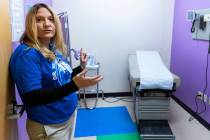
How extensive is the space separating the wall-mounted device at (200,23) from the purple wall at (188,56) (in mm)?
67

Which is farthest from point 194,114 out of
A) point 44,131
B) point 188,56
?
point 44,131

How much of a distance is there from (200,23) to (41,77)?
244 cm

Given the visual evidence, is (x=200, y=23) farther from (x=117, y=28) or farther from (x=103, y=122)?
(x=103, y=122)

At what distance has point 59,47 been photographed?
4.52 feet

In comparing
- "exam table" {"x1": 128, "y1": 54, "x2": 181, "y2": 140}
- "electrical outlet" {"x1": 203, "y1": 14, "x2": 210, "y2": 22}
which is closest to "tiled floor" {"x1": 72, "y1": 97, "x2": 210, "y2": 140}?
"exam table" {"x1": 128, "y1": 54, "x2": 181, "y2": 140}

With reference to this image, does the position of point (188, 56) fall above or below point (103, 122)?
above

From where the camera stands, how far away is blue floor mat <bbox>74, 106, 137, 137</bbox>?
2752 millimetres

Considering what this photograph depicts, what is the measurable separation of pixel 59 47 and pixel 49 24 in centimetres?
20

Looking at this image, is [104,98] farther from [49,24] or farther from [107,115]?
[49,24]

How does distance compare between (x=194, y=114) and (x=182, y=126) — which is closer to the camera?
(x=182, y=126)

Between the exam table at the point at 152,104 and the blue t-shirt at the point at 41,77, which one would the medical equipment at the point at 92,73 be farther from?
the blue t-shirt at the point at 41,77

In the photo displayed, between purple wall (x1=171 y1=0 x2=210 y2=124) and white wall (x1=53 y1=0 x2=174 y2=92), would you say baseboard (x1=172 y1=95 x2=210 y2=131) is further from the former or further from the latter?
white wall (x1=53 y1=0 x2=174 y2=92)

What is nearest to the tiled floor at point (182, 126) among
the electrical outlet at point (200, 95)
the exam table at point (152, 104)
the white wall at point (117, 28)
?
the exam table at point (152, 104)

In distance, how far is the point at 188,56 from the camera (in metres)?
3.24
